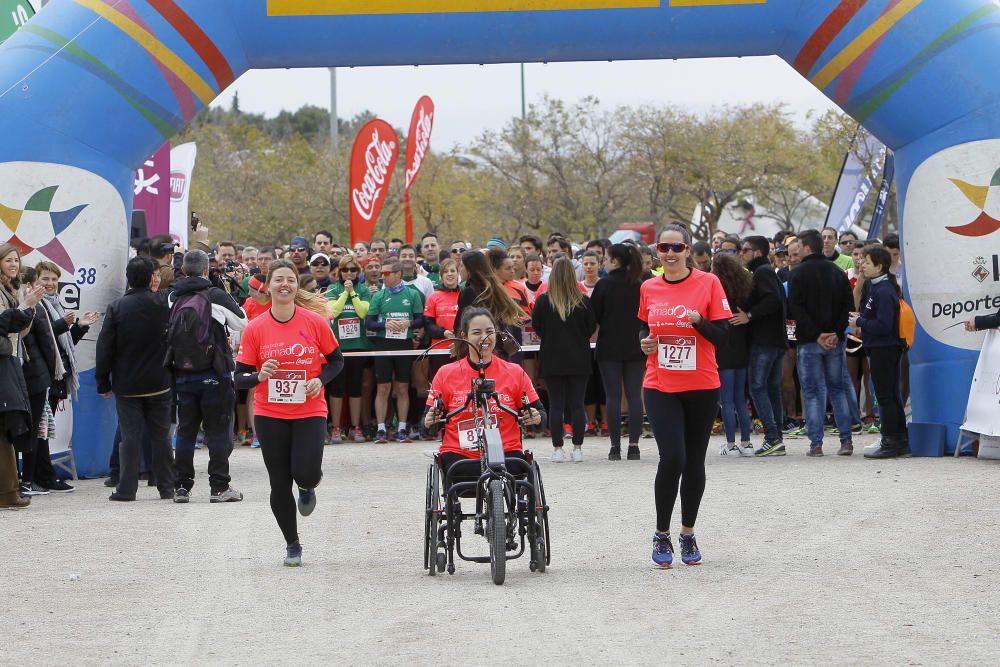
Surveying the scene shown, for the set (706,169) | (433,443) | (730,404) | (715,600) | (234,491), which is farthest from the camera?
(706,169)

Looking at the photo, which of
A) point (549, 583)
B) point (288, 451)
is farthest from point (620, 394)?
point (549, 583)

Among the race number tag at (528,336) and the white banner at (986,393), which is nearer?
the white banner at (986,393)

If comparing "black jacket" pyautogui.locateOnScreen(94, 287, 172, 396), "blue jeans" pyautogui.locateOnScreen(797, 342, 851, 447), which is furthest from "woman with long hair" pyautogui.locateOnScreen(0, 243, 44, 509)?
"blue jeans" pyautogui.locateOnScreen(797, 342, 851, 447)

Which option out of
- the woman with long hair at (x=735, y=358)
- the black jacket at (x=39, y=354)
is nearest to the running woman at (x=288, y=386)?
the black jacket at (x=39, y=354)

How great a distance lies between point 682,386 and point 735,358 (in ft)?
18.4

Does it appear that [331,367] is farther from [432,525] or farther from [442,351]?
[442,351]

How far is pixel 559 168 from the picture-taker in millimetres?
46625

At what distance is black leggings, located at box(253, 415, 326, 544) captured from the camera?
8242mm

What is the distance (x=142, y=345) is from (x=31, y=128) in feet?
7.12

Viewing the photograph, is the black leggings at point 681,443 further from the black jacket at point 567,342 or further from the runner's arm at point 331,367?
the black jacket at point 567,342

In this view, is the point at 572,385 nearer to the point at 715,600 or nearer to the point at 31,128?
the point at 31,128

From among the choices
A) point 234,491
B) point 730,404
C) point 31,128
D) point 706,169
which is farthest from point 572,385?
point 706,169

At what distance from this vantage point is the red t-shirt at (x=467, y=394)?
8.11 m

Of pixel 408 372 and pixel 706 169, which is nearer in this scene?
pixel 408 372
